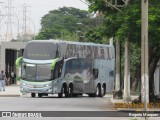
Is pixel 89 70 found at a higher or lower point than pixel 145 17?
lower

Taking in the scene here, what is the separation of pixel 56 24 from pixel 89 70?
101732 millimetres

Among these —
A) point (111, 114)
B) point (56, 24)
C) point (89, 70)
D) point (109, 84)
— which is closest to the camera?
point (111, 114)

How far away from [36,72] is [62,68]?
1.98 metres

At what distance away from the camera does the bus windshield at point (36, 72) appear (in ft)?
157

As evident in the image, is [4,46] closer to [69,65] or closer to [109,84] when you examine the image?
[109,84]

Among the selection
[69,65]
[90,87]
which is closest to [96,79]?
[90,87]

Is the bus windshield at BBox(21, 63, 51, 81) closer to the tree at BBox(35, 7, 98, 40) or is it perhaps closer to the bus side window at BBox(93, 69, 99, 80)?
the bus side window at BBox(93, 69, 99, 80)

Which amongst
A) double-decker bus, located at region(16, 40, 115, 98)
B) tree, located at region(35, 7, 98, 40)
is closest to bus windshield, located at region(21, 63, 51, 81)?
double-decker bus, located at region(16, 40, 115, 98)

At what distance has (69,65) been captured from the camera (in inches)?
1964

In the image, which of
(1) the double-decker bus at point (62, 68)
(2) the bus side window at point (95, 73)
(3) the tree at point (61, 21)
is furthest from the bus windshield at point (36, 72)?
(3) the tree at point (61, 21)

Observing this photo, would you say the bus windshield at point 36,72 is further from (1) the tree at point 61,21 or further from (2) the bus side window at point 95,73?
(1) the tree at point 61,21

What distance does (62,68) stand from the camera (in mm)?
48688

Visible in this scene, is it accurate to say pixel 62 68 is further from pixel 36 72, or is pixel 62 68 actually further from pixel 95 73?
pixel 95 73

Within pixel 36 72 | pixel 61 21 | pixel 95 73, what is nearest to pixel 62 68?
pixel 36 72
